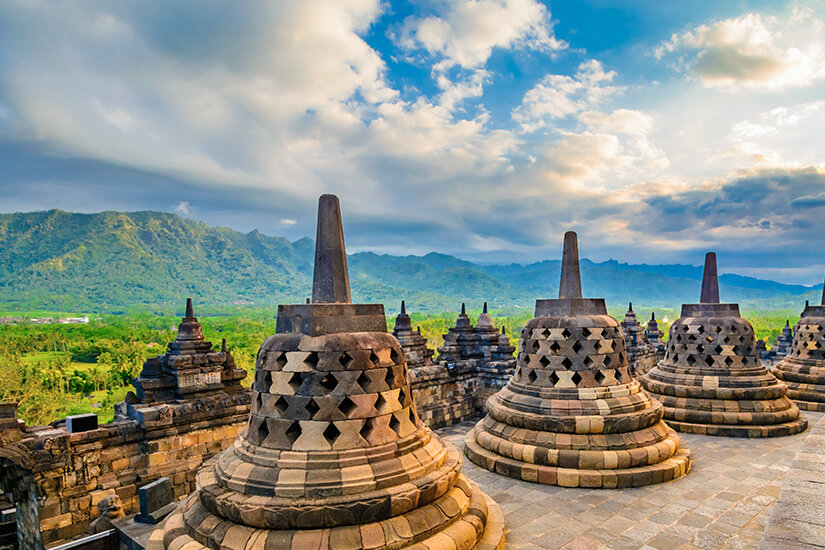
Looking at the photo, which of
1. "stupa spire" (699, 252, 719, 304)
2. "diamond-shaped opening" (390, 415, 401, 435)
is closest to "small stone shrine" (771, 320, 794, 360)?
"stupa spire" (699, 252, 719, 304)

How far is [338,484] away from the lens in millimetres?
4043

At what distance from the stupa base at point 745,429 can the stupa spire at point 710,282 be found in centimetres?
312

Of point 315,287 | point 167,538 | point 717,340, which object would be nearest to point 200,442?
point 167,538

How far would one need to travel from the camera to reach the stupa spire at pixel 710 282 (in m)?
11.7

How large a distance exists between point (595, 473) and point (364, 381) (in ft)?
15.1

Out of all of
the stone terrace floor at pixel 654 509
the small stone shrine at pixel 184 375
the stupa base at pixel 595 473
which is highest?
the small stone shrine at pixel 184 375

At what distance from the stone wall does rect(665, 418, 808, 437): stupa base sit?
10.0 meters

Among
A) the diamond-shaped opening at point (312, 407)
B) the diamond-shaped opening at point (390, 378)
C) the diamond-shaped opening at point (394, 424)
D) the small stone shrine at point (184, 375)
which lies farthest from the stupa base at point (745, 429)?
the small stone shrine at point (184, 375)

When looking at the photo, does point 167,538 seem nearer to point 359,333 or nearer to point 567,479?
point 359,333

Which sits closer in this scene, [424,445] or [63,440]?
[424,445]

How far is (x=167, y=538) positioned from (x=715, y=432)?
10.7 m

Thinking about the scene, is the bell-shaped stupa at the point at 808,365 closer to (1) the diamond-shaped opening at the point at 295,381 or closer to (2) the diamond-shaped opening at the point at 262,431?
(1) the diamond-shaped opening at the point at 295,381

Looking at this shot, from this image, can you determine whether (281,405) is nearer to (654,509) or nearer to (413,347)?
(654,509)

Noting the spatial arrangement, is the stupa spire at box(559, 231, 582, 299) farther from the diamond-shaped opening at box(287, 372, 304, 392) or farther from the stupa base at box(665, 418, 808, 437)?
the diamond-shaped opening at box(287, 372, 304, 392)
